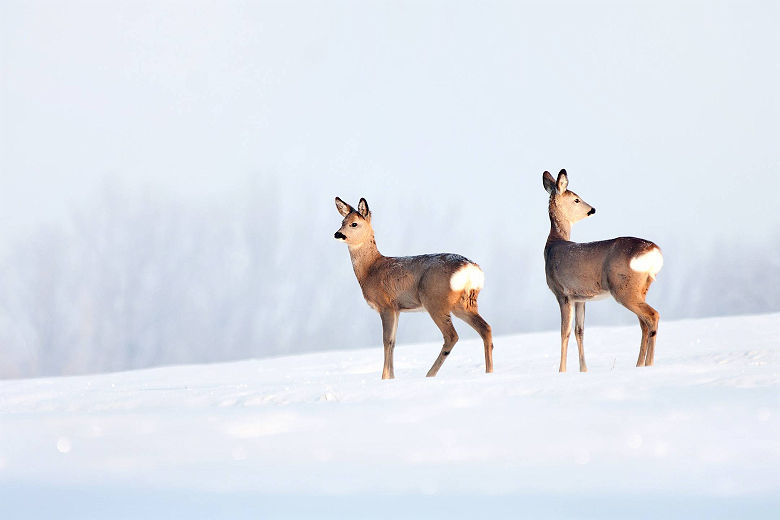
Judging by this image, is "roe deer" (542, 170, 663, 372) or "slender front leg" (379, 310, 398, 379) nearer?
"roe deer" (542, 170, 663, 372)

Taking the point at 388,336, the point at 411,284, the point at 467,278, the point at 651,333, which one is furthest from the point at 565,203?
the point at 388,336

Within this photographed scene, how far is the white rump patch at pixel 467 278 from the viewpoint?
388 inches

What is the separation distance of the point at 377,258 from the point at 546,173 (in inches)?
85.4

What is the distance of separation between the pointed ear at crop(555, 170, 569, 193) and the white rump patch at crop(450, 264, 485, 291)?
1658 millimetres

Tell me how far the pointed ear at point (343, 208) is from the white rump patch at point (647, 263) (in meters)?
3.00

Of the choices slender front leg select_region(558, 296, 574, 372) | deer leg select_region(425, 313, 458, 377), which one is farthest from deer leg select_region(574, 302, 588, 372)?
deer leg select_region(425, 313, 458, 377)

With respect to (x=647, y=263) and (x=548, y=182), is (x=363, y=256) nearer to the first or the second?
(x=548, y=182)

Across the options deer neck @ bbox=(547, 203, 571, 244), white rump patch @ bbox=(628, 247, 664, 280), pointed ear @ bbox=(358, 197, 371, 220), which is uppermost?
pointed ear @ bbox=(358, 197, 371, 220)

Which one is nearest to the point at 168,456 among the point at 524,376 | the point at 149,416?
the point at 149,416

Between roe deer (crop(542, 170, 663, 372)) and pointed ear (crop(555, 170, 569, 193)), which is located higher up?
pointed ear (crop(555, 170, 569, 193))

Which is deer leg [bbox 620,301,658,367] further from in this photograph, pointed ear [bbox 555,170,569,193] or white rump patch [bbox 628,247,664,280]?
pointed ear [bbox 555,170,569,193]

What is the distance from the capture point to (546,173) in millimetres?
11133

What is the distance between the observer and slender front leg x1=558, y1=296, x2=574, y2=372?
398 inches

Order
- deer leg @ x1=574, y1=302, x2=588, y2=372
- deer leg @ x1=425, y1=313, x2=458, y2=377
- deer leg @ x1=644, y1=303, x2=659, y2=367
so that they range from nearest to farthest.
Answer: deer leg @ x1=644, y1=303, x2=659, y2=367
deer leg @ x1=425, y1=313, x2=458, y2=377
deer leg @ x1=574, y1=302, x2=588, y2=372
